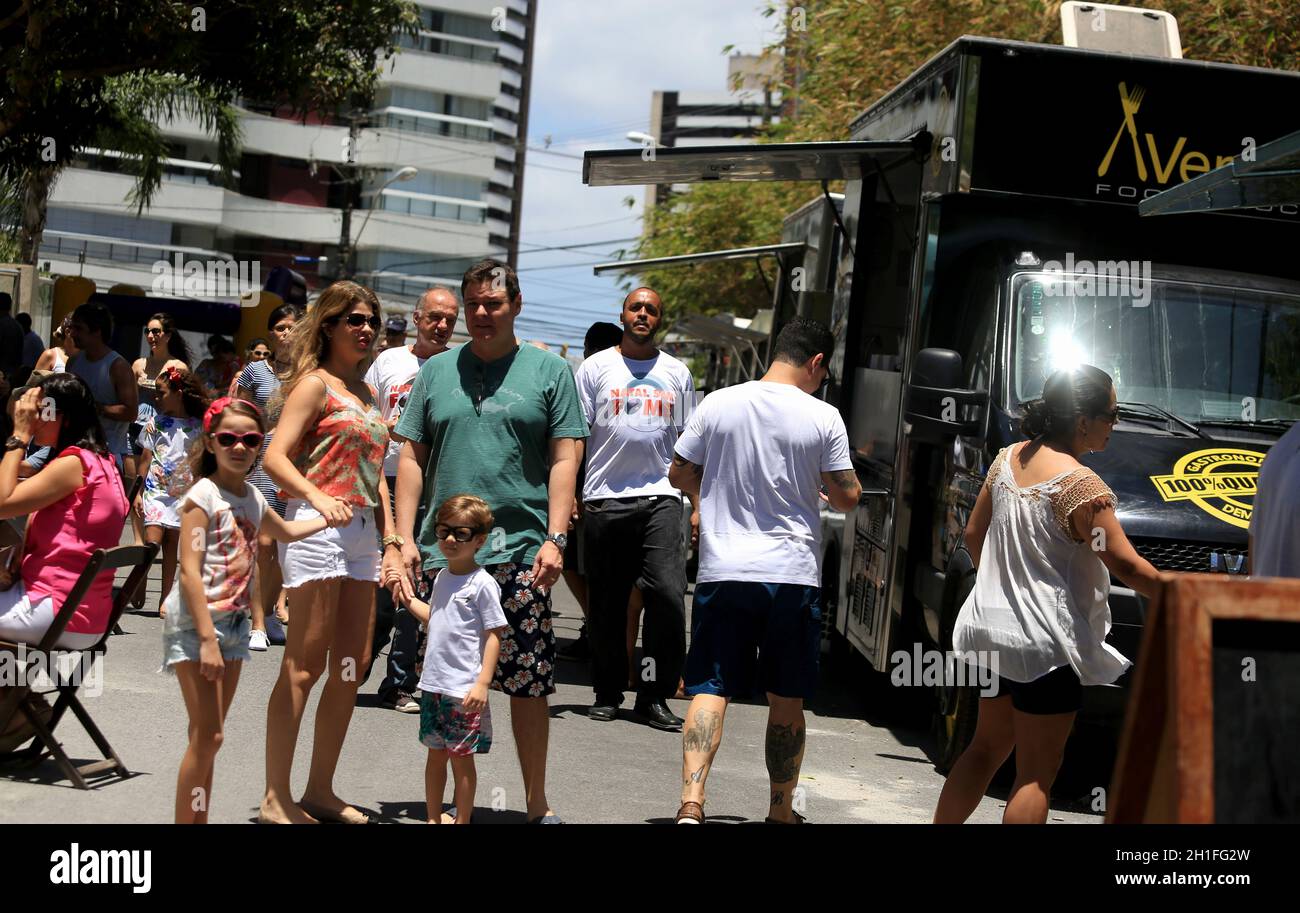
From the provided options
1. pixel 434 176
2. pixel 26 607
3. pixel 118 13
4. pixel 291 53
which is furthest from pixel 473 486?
pixel 434 176

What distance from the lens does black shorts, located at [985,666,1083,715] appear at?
17.9 feet

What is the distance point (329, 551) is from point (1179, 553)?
371 cm

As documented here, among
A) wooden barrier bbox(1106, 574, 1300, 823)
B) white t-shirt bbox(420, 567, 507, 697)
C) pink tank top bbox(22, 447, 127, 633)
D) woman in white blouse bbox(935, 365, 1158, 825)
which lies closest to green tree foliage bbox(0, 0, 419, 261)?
pink tank top bbox(22, 447, 127, 633)

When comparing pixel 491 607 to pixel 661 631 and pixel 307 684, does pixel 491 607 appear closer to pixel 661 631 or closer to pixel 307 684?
pixel 307 684

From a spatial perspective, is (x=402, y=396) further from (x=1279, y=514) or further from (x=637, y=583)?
(x=1279, y=514)

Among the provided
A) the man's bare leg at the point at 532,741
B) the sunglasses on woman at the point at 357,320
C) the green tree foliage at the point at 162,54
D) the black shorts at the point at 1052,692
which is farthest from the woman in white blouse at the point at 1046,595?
the green tree foliage at the point at 162,54

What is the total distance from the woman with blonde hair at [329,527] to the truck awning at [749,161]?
350 centimetres

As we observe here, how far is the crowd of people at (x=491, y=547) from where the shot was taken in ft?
17.6

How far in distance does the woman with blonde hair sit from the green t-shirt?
0.20 m

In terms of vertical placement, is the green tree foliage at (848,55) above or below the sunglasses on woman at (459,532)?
above

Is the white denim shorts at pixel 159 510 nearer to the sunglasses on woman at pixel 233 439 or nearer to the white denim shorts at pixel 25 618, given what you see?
the white denim shorts at pixel 25 618

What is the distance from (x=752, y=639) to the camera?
6.11 m

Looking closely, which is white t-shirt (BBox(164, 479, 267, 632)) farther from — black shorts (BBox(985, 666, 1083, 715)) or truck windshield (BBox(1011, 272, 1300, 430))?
truck windshield (BBox(1011, 272, 1300, 430))

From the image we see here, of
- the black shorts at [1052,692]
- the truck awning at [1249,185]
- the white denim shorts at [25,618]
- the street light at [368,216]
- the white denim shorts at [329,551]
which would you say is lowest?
the white denim shorts at [25,618]
